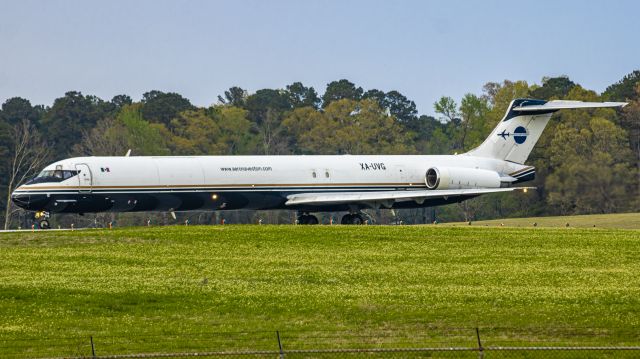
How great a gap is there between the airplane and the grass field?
12.8ft

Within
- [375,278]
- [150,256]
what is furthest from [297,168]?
[375,278]

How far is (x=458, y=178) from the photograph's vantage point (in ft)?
195

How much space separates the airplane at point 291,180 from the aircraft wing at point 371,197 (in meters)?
0.05

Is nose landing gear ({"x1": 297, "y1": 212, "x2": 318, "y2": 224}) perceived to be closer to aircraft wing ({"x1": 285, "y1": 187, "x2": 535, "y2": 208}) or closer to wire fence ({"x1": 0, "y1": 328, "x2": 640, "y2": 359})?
aircraft wing ({"x1": 285, "y1": 187, "x2": 535, "y2": 208})

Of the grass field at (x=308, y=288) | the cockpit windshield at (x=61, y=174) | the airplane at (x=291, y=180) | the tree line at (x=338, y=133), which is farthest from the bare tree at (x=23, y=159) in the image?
the grass field at (x=308, y=288)

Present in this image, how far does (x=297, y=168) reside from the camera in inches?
2228

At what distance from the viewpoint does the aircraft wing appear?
2213 inches

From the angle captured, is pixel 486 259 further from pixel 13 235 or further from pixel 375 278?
pixel 13 235

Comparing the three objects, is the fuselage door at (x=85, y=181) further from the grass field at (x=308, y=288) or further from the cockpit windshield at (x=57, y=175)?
the grass field at (x=308, y=288)

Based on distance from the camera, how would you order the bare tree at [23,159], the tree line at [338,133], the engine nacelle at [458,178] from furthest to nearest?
the bare tree at [23,159]
the tree line at [338,133]
the engine nacelle at [458,178]

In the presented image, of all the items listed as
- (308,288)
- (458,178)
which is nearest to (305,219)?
(458,178)

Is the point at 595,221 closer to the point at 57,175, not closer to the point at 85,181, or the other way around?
the point at 85,181

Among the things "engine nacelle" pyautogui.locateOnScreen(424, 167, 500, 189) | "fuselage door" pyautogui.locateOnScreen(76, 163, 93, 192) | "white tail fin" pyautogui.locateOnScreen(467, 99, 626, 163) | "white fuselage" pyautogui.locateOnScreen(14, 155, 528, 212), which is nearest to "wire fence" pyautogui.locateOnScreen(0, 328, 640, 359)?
"fuselage door" pyautogui.locateOnScreen(76, 163, 93, 192)

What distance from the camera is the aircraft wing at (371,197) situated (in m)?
56.2
